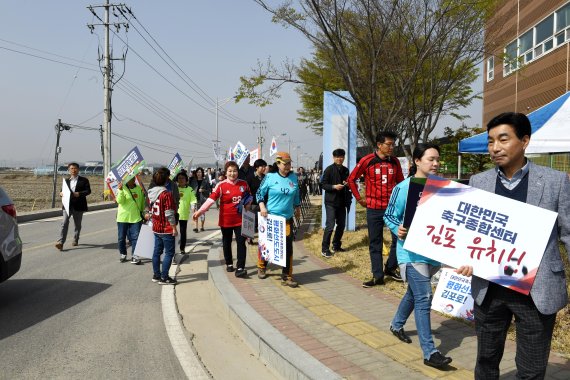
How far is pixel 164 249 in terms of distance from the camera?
7.52m

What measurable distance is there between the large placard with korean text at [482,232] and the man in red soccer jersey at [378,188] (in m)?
3.19

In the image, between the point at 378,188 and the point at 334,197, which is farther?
the point at 334,197

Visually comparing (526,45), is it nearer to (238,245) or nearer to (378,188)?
(378,188)

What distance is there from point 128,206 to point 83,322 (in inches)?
151

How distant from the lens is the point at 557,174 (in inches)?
103

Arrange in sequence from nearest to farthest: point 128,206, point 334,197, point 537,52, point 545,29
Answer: point 334,197, point 128,206, point 545,29, point 537,52

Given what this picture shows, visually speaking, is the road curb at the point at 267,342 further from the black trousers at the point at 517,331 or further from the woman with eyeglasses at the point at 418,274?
the black trousers at the point at 517,331

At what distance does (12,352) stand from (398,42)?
10911 millimetres

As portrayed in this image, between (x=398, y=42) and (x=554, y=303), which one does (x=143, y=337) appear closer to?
(x=554, y=303)

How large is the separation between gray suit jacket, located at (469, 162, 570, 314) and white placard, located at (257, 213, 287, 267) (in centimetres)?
407

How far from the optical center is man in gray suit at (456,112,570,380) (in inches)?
102

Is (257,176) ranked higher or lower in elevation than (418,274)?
higher

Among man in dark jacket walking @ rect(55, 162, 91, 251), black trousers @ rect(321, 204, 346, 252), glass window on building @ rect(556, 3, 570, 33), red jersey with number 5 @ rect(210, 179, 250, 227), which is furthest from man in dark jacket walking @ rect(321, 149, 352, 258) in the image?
glass window on building @ rect(556, 3, 570, 33)

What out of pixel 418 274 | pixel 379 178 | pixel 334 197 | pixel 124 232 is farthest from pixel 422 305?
pixel 124 232
